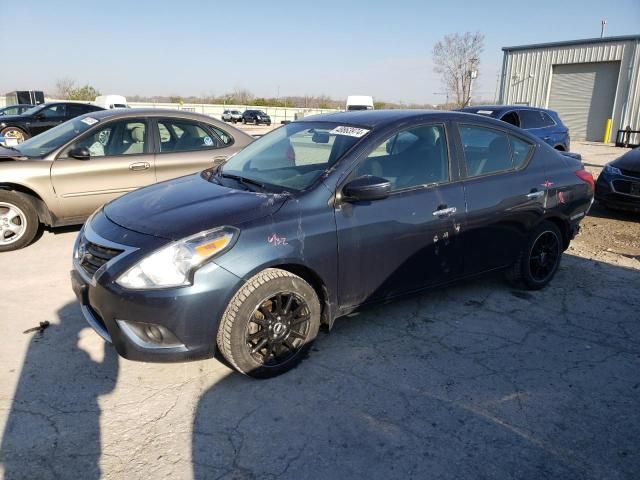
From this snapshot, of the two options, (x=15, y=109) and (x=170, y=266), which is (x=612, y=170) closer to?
(x=170, y=266)

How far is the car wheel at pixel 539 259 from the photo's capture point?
441 cm

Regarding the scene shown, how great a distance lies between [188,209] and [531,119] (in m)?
9.83

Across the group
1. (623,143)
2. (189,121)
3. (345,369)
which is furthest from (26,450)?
(623,143)

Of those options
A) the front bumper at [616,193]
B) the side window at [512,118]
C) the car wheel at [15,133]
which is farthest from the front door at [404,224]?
the car wheel at [15,133]

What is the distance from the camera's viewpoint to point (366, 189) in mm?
3111

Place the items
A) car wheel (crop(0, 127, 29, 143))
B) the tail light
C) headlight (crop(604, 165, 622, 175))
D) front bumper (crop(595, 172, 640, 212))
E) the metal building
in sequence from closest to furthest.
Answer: the tail light → front bumper (crop(595, 172, 640, 212)) → headlight (crop(604, 165, 622, 175)) → car wheel (crop(0, 127, 29, 143)) → the metal building

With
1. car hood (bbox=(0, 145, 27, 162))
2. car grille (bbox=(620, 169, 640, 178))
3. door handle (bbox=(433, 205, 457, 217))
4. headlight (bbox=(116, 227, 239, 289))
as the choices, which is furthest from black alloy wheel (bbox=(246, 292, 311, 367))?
car grille (bbox=(620, 169, 640, 178))

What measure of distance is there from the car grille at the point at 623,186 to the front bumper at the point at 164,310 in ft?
22.8

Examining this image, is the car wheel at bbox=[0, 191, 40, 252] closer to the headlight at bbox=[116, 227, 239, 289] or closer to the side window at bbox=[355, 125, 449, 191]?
the headlight at bbox=[116, 227, 239, 289]

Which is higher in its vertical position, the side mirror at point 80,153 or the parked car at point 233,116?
the side mirror at point 80,153

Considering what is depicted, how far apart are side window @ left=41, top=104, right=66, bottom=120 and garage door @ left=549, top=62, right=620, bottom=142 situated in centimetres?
2448

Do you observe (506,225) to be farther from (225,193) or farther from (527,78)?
(527,78)

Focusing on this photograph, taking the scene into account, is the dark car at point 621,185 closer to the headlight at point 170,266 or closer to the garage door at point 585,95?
the headlight at point 170,266

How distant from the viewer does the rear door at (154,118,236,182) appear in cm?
615
